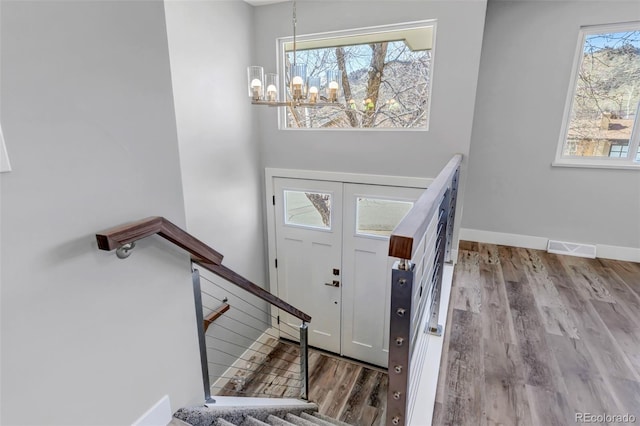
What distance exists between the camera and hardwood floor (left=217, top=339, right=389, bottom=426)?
350 centimetres

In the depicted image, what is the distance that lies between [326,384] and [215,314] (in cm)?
163

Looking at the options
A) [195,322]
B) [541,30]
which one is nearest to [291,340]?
[195,322]

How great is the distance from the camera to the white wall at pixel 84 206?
0.81 metres

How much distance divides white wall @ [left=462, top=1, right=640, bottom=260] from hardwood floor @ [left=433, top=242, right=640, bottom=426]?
2.44ft

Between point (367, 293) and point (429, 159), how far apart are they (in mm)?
1804

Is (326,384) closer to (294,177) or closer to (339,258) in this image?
(339,258)

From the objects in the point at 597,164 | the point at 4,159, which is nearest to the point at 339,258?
the point at 597,164

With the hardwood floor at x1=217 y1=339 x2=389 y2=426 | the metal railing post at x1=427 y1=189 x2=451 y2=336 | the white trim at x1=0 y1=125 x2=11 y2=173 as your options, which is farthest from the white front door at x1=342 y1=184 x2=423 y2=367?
the white trim at x1=0 y1=125 x2=11 y2=173

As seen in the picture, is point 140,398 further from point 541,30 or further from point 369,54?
point 541,30

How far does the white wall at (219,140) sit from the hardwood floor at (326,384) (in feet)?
1.32

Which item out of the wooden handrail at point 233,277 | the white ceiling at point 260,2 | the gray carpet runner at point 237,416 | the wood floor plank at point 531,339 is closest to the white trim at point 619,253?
the wood floor plank at point 531,339

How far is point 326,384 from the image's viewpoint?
3.94 meters

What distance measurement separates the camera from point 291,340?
474cm

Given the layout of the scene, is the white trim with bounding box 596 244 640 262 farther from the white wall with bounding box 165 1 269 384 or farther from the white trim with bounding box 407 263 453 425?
the white wall with bounding box 165 1 269 384
